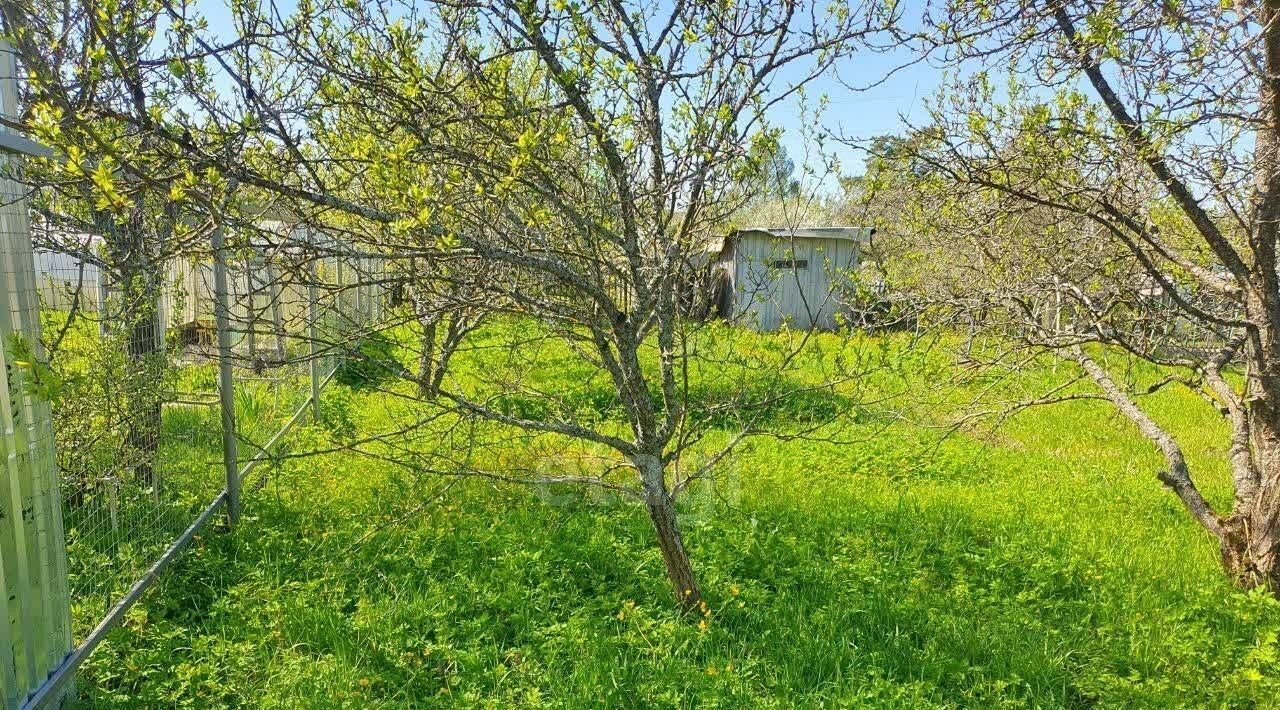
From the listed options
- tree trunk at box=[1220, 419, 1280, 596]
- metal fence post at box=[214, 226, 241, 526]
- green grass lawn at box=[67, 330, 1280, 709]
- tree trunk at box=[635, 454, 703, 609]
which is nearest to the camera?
green grass lawn at box=[67, 330, 1280, 709]

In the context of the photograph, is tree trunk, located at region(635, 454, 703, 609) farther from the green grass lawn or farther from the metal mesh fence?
the metal mesh fence

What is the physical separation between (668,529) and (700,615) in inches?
19.3

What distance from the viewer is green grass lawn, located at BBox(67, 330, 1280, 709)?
301 cm

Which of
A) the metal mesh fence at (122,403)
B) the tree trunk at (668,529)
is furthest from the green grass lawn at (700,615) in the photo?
the metal mesh fence at (122,403)

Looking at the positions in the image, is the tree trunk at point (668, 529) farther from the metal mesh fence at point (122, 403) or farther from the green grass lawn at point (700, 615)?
the metal mesh fence at point (122, 403)

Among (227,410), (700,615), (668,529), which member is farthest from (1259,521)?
(227,410)

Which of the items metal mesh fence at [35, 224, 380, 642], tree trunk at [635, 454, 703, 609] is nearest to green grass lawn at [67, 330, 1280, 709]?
tree trunk at [635, 454, 703, 609]

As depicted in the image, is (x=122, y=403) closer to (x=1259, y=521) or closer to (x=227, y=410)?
(x=227, y=410)

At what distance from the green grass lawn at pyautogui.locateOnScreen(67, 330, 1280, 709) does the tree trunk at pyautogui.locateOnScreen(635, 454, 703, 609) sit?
118mm

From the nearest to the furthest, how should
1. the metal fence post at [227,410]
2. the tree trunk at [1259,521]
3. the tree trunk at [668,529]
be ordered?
the tree trunk at [668,529] < the tree trunk at [1259,521] < the metal fence post at [227,410]

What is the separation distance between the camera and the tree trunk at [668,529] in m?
3.23

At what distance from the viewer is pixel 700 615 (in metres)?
3.50

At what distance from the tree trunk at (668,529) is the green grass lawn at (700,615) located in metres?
0.12

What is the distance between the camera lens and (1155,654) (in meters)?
3.32
